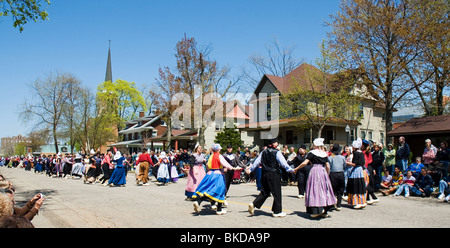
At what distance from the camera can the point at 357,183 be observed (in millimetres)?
9133

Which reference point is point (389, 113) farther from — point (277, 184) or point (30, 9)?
point (30, 9)

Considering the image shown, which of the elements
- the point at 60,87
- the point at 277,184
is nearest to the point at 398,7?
the point at 277,184

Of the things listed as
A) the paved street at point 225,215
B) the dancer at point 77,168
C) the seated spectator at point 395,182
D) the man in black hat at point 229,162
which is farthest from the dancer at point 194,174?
Result: the dancer at point 77,168

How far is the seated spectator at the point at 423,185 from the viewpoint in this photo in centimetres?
1179

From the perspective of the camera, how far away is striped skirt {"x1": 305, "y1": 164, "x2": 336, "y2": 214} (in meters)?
7.66

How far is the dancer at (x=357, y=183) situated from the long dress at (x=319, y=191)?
64.4 inches

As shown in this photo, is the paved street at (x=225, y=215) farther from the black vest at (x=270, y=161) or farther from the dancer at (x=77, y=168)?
the dancer at (x=77, y=168)

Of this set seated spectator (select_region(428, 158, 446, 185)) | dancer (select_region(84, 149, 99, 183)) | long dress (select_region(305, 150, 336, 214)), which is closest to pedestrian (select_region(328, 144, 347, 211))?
long dress (select_region(305, 150, 336, 214))

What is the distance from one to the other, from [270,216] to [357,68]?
814 inches

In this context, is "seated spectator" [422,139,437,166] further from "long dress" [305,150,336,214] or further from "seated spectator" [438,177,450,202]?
"long dress" [305,150,336,214]

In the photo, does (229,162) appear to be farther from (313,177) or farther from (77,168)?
(77,168)

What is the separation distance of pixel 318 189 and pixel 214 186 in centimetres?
257

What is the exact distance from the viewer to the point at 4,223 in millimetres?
2857

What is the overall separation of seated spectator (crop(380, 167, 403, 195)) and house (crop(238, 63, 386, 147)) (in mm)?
16292
